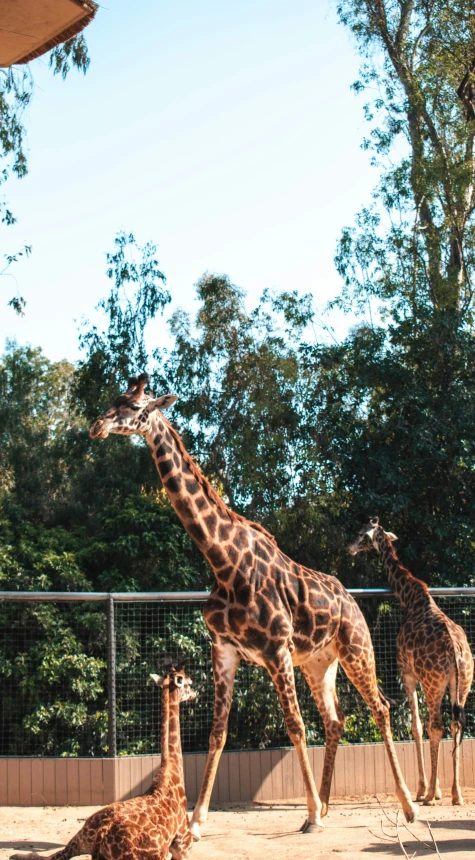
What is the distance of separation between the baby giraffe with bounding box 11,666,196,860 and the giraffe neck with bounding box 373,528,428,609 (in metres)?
4.02

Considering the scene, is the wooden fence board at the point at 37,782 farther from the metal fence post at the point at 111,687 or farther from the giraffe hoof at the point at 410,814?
the giraffe hoof at the point at 410,814

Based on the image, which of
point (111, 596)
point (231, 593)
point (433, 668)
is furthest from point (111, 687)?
point (433, 668)

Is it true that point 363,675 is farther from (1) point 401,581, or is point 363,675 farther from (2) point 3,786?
(2) point 3,786

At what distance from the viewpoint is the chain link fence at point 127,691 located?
938cm

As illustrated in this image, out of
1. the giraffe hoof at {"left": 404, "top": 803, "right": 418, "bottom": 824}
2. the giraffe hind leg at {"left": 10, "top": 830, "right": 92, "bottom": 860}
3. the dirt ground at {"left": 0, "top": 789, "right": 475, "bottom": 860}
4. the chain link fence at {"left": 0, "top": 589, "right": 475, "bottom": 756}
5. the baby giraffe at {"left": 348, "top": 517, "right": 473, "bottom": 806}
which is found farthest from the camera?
the chain link fence at {"left": 0, "top": 589, "right": 475, "bottom": 756}

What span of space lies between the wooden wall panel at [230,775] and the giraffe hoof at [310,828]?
1.69 m

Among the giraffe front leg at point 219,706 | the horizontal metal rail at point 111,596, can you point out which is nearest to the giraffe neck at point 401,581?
the horizontal metal rail at point 111,596

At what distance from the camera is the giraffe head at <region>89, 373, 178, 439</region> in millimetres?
6805

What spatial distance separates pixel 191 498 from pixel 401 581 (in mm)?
3607

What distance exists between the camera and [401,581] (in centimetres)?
987

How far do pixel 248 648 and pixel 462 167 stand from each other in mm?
12533

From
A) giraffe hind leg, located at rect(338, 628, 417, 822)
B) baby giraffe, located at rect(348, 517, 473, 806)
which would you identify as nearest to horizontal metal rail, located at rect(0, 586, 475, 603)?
baby giraffe, located at rect(348, 517, 473, 806)

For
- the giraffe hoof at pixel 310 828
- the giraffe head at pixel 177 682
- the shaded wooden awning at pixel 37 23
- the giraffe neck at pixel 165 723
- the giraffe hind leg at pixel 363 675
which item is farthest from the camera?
the giraffe hind leg at pixel 363 675

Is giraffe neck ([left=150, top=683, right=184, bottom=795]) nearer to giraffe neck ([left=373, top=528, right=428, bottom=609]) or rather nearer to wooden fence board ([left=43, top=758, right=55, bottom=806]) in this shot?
wooden fence board ([left=43, top=758, right=55, bottom=806])
